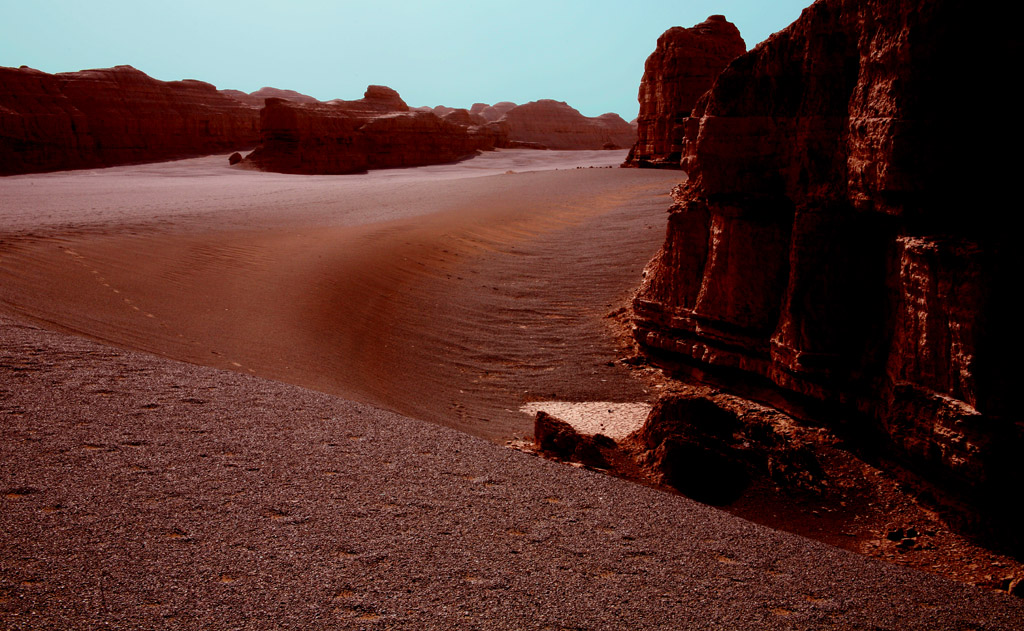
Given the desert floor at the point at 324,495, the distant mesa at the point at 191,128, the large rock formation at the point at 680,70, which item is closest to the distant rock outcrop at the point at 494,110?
A: the distant mesa at the point at 191,128

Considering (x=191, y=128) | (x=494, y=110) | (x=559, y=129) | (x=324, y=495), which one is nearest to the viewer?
(x=324, y=495)

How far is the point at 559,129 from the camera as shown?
59.3 meters

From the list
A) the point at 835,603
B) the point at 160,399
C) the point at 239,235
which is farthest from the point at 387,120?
the point at 835,603

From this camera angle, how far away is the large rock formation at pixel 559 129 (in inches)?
2299

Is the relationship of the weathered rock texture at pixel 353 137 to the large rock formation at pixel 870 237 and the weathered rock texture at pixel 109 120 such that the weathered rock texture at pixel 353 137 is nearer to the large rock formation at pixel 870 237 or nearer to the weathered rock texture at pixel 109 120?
the weathered rock texture at pixel 109 120

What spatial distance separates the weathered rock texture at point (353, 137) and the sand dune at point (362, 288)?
13365 millimetres

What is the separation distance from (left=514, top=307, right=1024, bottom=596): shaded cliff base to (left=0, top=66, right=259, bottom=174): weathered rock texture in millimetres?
31342

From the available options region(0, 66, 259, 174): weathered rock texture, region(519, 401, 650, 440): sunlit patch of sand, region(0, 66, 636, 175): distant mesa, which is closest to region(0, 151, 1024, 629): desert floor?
region(519, 401, 650, 440): sunlit patch of sand

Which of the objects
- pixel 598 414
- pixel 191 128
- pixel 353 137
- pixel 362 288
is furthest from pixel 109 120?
pixel 598 414

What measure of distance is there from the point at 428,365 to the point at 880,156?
5.02 metres

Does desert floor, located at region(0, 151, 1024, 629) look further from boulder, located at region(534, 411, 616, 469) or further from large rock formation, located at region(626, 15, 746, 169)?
large rock formation, located at region(626, 15, 746, 169)

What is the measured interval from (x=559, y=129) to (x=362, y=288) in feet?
169

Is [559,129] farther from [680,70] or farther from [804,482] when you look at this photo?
[804,482]

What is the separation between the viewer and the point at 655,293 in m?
8.39
